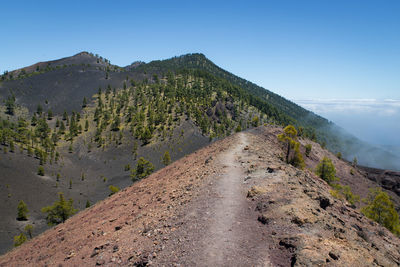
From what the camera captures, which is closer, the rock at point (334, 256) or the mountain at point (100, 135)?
the rock at point (334, 256)

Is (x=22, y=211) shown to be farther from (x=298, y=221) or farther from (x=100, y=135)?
(x=298, y=221)

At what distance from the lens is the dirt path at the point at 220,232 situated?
10602 mm

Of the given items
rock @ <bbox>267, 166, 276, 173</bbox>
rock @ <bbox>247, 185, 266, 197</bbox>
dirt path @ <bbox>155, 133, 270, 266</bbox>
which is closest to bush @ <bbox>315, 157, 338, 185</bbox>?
rock @ <bbox>267, 166, 276, 173</bbox>

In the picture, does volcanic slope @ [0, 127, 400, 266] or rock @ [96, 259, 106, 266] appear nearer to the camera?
volcanic slope @ [0, 127, 400, 266]

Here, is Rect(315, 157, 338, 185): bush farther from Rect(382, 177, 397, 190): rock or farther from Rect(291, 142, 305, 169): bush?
Rect(382, 177, 397, 190): rock

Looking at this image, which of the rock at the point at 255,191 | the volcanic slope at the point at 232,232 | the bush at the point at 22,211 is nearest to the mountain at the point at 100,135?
the bush at the point at 22,211

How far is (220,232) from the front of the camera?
41.4ft

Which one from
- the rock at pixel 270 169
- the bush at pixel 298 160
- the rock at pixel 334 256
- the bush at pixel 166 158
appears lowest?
the bush at pixel 166 158

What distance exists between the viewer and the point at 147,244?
12.6 metres

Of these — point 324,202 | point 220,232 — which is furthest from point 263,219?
point 324,202

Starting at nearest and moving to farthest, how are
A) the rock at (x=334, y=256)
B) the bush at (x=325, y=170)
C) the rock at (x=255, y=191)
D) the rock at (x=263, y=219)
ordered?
the rock at (x=334, y=256), the rock at (x=263, y=219), the rock at (x=255, y=191), the bush at (x=325, y=170)

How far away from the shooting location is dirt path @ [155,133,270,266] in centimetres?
1060

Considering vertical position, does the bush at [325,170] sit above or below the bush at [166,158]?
above

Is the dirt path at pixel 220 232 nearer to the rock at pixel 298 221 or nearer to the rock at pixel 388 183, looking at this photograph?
the rock at pixel 298 221
